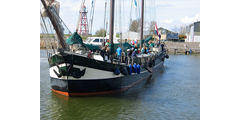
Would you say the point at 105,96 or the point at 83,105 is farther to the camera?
the point at 105,96

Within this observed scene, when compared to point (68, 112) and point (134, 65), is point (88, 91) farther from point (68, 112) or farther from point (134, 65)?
point (134, 65)

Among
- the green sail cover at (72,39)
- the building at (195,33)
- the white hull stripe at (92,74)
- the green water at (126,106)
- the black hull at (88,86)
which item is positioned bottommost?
the green water at (126,106)

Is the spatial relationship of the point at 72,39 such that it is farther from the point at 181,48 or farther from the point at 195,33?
the point at 195,33

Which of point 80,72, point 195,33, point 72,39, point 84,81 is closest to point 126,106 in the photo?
point 84,81

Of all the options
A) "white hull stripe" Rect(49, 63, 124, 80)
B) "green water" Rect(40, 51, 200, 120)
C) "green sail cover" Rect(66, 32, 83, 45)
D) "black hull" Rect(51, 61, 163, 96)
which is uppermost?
"green sail cover" Rect(66, 32, 83, 45)

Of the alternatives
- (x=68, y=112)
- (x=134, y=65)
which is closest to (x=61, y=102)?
(x=68, y=112)

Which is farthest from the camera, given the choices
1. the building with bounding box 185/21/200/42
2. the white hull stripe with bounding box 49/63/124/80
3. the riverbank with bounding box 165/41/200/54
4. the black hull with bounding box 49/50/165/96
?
the building with bounding box 185/21/200/42

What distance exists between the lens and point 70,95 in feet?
39.8

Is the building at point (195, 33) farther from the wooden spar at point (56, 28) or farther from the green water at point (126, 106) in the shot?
the wooden spar at point (56, 28)

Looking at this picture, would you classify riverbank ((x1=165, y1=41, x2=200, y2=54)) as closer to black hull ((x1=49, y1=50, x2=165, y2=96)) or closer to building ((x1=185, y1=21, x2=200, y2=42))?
building ((x1=185, y1=21, x2=200, y2=42))

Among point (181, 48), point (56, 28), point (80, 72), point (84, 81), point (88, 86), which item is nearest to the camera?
point (56, 28)

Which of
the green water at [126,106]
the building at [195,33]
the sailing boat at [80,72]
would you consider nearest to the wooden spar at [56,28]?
the sailing boat at [80,72]

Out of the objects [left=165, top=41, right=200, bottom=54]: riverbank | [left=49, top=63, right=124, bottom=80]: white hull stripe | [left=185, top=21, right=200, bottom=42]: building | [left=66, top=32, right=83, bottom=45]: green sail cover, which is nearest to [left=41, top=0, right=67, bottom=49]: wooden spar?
[left=66, top=32, right=83, bottom=45]: green sail cover
